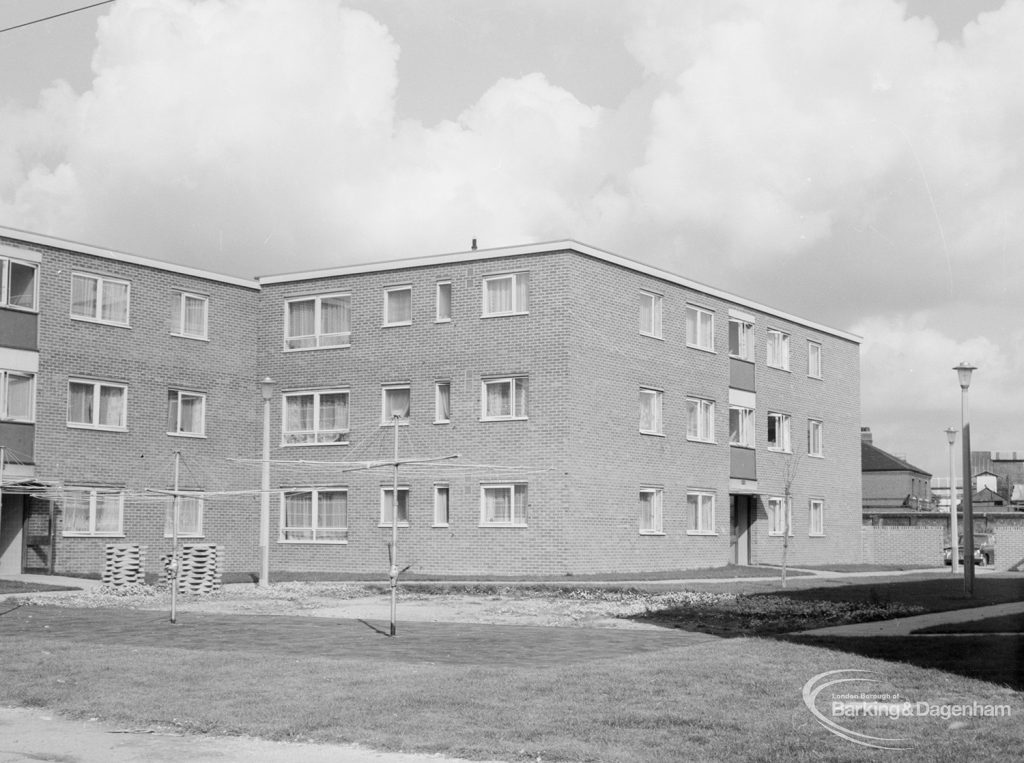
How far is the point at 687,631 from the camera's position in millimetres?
17844

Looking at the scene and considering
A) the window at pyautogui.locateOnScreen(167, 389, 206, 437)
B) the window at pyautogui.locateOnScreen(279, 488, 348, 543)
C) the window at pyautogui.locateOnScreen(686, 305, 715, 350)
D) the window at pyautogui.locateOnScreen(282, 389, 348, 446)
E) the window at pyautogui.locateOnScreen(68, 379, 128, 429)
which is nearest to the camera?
the window at pyautogui.locateOnScreen(68, 379, 128, 429)

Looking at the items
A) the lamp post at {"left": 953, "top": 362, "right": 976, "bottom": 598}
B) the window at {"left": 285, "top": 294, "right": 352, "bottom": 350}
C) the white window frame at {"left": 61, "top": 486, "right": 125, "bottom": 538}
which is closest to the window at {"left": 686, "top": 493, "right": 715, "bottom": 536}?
the window at {"left": 285, "top": 294, "right": 352, "bottom": 350}

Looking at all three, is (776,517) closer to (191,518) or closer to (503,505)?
(503,505)

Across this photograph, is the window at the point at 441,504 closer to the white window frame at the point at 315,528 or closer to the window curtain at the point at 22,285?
the white window frame at the point at 315,528

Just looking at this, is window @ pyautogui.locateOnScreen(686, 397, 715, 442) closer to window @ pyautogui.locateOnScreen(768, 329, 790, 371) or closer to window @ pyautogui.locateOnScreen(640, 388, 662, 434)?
window @ pyautogui.locateOnScreen(640, 388, 662, 434)

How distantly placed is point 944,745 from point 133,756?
5638 millimetres

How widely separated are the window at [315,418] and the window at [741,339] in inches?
499

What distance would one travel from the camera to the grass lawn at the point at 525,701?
9.20 m

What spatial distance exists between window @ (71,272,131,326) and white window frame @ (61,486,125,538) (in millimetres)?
4539

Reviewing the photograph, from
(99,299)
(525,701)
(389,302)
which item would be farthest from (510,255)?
(525,701)

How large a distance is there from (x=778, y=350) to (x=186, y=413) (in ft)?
65.9

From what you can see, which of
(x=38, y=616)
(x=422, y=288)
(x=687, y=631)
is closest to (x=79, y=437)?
(x=422, y=288)

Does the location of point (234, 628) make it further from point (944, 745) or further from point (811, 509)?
point (811, 509)

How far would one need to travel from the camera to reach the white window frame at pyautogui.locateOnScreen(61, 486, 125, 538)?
113 ft
